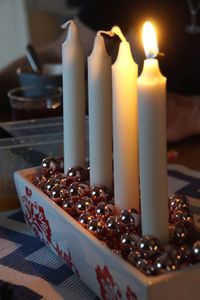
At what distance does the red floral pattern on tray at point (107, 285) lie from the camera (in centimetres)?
46

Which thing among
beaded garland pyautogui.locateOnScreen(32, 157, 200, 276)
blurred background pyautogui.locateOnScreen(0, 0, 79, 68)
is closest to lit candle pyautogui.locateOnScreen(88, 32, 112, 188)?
beaded garland pyautogui.locateOnScreen(32, 157, 200, 276)

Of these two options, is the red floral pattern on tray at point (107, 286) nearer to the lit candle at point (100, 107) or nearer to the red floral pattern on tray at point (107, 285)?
the red floral pattern on tray at point (107, 285)

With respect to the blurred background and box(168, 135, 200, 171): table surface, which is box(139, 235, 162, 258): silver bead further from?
the blurred background

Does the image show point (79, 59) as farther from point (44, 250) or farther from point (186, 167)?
point (186, 167)

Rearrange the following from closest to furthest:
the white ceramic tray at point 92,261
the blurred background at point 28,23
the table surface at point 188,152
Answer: the white ceramic tray at point 92,261 → the table surface at point 188,152 → the blurred background at point 28,23

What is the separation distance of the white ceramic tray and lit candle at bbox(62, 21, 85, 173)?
59 millimetres

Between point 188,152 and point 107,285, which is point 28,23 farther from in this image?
point 107,285

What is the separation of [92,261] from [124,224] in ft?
0.14

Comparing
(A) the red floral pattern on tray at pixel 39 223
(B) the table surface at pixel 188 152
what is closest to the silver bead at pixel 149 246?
(A) the red floral pattern on tray at pixel 39 223

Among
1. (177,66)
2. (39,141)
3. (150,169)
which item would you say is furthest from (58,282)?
(177,66)

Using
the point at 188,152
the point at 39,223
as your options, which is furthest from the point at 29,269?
the point at 188,152

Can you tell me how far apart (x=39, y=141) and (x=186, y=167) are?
0.23 m

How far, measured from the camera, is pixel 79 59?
58 centimetres

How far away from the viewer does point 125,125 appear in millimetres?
488
